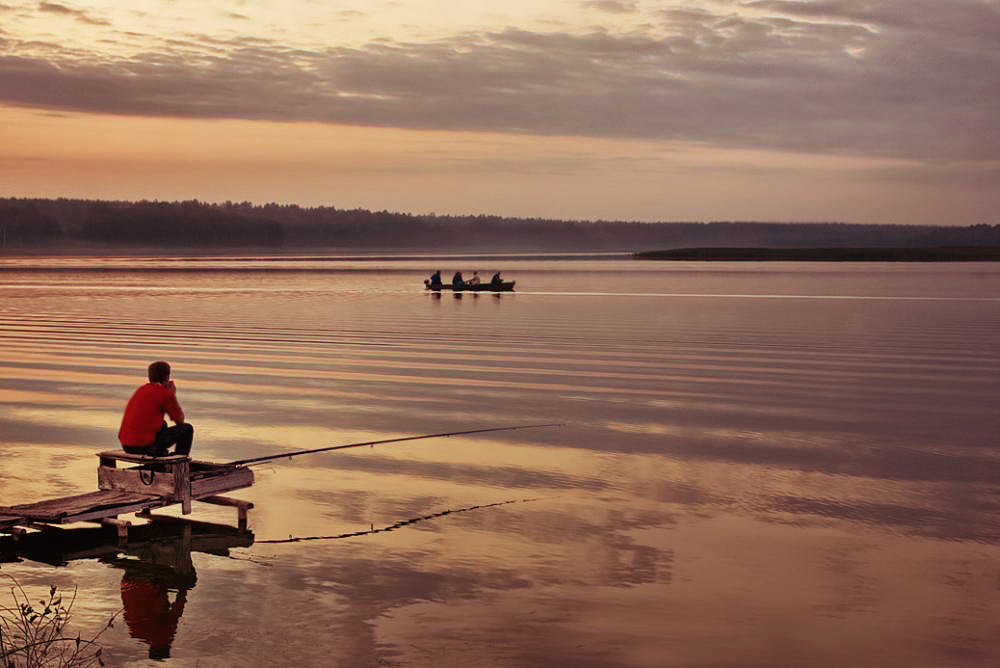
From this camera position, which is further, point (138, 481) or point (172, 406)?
point (172, 406)

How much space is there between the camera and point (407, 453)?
1883cm

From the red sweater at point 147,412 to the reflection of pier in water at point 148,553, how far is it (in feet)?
3.70

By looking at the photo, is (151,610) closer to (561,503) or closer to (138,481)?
(138,481)

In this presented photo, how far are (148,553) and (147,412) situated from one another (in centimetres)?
211

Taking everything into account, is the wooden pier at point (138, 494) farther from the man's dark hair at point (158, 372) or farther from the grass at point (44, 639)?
the grass at point (44, 639)

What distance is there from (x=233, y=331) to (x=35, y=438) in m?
25.3

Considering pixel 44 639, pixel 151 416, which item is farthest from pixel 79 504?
pixel 44 639

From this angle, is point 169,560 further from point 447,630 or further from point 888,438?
point 888,438

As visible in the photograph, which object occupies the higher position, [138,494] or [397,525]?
[138,494]

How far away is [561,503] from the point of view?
1530cm

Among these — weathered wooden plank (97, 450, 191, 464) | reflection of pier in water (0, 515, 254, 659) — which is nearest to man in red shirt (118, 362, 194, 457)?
weathered wooden plank (97, 450, 191, 464)

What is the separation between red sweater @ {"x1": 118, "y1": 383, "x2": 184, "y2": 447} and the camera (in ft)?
46.2

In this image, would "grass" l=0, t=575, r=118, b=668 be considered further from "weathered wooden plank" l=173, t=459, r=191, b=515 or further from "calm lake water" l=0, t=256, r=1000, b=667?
"weathered wooden plank" l=173, t=459, r=191, b=515

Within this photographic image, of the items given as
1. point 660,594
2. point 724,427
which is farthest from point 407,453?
point 660,594
